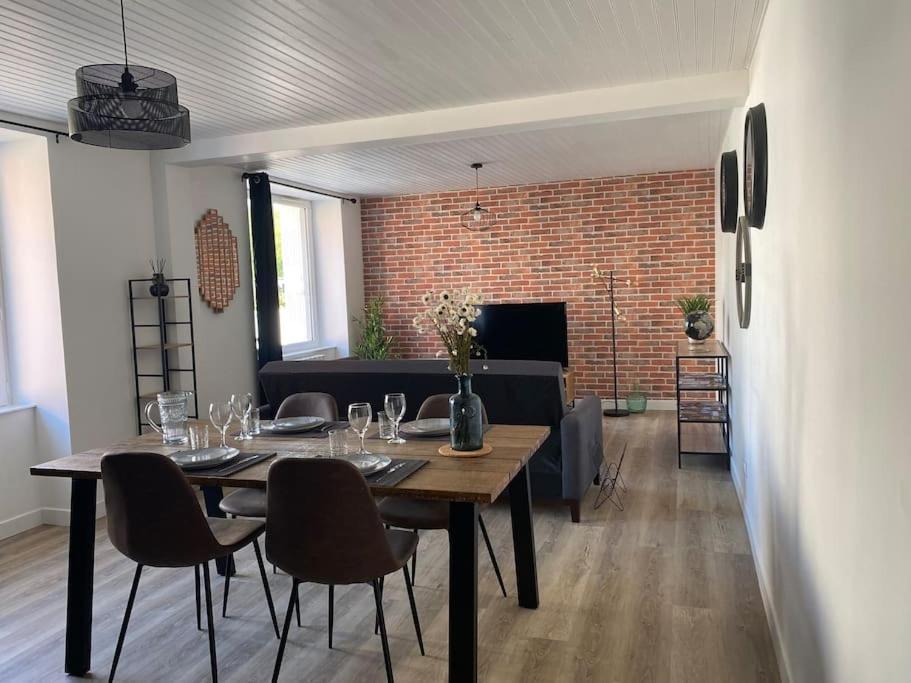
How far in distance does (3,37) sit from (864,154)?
10.7 ft

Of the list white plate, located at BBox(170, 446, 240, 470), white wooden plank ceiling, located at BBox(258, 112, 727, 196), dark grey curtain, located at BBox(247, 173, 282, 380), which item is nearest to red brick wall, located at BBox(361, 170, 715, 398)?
white wooden plank ceiling, located at BBox(258, 112, 727, 196)

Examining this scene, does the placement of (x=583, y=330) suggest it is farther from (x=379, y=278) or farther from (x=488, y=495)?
(x=488, y=495)

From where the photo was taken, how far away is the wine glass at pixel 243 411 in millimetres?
3021

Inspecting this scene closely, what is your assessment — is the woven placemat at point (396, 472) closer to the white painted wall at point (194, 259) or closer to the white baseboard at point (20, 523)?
the white baseboard at point (20, 523)

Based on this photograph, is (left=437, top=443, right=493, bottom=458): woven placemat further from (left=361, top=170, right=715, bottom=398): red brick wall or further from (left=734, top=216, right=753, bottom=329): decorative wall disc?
(left=361, top=170, right=715, bottom=398): red brick wall

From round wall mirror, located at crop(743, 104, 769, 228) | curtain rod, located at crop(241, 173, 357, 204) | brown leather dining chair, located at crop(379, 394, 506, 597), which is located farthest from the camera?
curtain rod, located at crop(241, 173, 357, 204)

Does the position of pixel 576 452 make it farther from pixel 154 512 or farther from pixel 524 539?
pixel 154 512

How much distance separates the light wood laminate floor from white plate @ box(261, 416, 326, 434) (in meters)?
0.79

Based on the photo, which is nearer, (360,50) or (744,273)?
(360,50)

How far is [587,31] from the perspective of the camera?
126 inches

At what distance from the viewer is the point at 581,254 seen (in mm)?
7719

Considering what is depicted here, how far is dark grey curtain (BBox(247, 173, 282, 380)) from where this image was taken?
6.17m

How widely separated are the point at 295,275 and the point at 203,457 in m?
5.42

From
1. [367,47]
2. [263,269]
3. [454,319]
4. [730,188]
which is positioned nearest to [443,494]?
[454,319]
